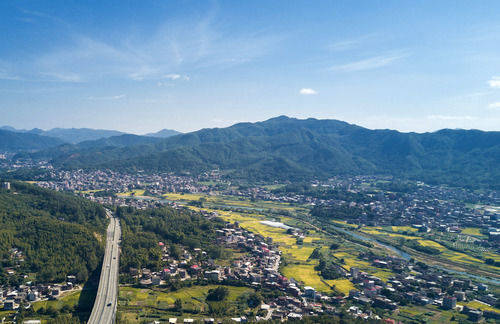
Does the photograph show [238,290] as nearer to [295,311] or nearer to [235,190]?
[295,311]

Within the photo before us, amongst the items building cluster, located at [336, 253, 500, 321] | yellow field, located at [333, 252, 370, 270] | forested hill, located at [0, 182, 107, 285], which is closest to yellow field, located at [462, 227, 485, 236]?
building cluster, located at [336, 253, 500, 321]

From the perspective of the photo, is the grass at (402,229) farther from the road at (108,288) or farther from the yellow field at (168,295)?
the road at (108,288)

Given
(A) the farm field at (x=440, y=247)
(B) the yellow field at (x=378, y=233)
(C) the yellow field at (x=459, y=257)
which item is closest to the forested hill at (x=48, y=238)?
(B) the yellow field at (x=378, y=233)

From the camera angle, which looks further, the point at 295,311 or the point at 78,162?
the point at 78,162

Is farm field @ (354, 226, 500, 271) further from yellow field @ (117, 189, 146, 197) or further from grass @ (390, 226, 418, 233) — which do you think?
yellow field @ (117, 189, 146, 197)

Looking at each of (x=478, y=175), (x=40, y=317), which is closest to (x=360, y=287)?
(x=40, y=317)
